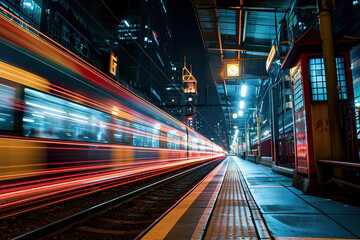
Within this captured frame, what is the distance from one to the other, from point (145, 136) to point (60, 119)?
4.35m

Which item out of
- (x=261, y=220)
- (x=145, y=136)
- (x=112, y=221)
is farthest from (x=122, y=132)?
(x=261, y=220)

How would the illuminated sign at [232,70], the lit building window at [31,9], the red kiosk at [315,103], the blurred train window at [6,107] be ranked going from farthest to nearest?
the lit building window at [31,9], the illuminated sign at [232,70], the red kiosk at [315,103], the blurred train window at [6,107]

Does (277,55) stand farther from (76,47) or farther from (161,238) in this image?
(76,47)

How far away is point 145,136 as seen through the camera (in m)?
9.36

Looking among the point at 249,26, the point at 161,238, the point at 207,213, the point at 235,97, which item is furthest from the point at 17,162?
the point at 235,97

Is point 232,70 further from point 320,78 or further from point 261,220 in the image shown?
point 261,220

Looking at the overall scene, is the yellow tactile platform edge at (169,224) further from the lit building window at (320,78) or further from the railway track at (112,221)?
the lit building window at (320,78)

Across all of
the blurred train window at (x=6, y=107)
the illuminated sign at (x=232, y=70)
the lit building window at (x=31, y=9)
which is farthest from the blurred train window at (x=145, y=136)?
the lit building window at (x=31, y=9)

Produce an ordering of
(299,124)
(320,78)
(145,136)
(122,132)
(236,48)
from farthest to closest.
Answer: (236,48) < (145,136) < (122,132) < (299,124) < (320,78)

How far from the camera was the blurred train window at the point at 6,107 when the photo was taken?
4.04 m

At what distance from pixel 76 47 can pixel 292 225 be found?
4751 centimetres

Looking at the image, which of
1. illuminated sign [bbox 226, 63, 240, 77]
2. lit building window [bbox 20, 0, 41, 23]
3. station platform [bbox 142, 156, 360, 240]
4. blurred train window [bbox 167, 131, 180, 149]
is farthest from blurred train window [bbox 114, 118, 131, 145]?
lit building window [bbox 20, 0, 41, 23]

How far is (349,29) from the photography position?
34.0ft

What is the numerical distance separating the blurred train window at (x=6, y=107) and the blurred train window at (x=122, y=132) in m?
3.33
